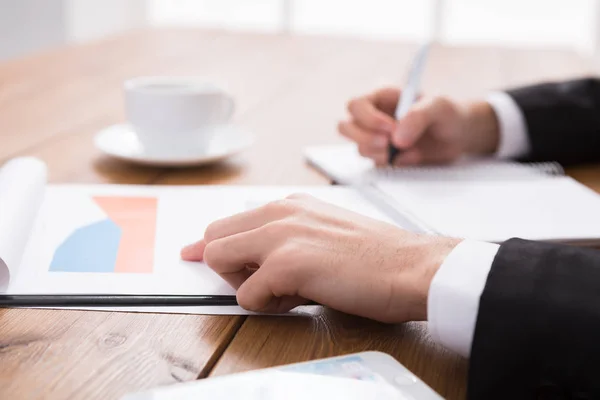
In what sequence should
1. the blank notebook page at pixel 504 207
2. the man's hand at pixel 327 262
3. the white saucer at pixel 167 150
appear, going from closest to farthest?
the man's hand at pixel 327 262 → the blank notebook page at pixel 504 207 → the white saucer at pixel 167 150

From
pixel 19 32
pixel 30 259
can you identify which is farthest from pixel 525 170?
pixel 19 32

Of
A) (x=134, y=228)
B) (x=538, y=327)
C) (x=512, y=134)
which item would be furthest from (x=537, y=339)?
(x=512, y=134)

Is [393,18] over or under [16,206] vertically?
under

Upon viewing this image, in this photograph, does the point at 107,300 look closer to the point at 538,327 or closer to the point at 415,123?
the point at 538,327

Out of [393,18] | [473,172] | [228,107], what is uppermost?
[228,107]

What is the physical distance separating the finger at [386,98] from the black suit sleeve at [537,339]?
2.28 ft

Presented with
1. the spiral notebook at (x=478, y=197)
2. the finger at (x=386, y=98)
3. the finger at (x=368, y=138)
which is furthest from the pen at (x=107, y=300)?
the finger at (x=386, y=98)

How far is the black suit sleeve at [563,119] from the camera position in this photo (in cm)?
121

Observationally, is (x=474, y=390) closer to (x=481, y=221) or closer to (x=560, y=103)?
(x=481, y=221)

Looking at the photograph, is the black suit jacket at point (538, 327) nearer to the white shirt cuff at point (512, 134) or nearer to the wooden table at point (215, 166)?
the wooden table at point (215, 166)

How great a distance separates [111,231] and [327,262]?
0.27m

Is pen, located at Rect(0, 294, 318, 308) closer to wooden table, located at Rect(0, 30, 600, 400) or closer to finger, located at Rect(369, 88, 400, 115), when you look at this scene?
wooden table, located at Rect(0, 30, 600, 400)

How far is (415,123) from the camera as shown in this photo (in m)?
1.12

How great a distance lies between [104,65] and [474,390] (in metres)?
1.40
